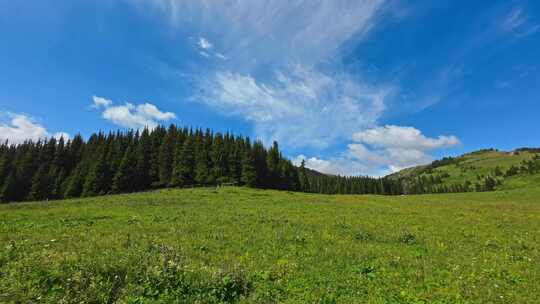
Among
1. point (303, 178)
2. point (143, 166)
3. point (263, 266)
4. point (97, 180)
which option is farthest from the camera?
point (303, 178)

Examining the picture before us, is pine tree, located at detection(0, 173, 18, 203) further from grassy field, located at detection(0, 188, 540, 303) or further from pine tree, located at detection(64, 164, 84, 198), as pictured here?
grassy field, located at detection(0, 188, 540, 303)

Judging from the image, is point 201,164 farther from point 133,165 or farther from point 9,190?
point 9,190

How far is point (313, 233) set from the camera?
16328mm

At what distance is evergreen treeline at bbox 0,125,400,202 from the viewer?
244 ft

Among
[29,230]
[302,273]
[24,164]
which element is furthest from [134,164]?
[302,273]

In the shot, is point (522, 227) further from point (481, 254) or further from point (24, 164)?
point (24, 164)

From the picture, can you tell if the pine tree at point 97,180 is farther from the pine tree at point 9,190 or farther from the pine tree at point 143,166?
the pine tree at point 9,190

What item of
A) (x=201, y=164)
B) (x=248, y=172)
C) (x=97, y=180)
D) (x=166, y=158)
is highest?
(x=166, y=158)

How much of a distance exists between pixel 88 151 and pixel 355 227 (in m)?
94.2

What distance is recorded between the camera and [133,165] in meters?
76.8

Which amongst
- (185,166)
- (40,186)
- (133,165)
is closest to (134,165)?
(133,165)

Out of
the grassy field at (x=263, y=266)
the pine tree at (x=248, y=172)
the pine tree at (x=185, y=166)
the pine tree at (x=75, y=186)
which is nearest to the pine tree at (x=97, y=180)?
the pine tree at (x=75, y=186)

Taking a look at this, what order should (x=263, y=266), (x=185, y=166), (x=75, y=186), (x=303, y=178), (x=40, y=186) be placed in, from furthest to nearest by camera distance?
(x=303, y=178), (x=40, y=186), (x=185, y=166), (x=75, y=186), (x=263, y=266)

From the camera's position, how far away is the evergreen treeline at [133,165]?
74.4 metres
